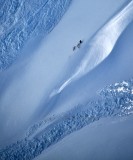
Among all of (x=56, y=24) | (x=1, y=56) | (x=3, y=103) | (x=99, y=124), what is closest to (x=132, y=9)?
(x=56, y=24)

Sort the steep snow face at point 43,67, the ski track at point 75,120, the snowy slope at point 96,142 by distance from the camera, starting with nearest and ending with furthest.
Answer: the snowy slope at point 96,142 → the ski track at point 75,120 → the steep snow face at point 43,67

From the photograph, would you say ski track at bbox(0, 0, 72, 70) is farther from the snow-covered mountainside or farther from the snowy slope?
the snowy slope

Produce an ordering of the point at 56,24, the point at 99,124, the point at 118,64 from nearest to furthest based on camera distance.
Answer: the point at 99,124, the point at 118,64, the point at 56,24

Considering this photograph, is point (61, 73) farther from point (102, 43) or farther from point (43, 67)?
point (102, 43)

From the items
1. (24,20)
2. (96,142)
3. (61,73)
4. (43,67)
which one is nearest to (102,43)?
(61,73)

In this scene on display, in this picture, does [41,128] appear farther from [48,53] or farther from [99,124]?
[48,53]

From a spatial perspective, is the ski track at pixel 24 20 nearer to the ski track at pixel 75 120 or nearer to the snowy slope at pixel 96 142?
the ski track at pixel 75 120

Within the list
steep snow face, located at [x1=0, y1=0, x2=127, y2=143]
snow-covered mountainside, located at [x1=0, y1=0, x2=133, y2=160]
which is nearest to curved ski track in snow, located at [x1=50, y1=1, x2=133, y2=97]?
snow-covered mountainside, located at [x1=0, y1=0, x2=133, y2=160]

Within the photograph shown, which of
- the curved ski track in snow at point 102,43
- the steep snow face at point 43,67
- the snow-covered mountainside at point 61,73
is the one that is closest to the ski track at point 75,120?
the snow-covered mountainside at point 61,73

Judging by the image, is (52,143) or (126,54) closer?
(52,143)
